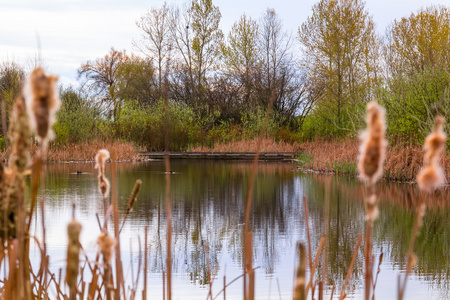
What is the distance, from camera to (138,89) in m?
35.4

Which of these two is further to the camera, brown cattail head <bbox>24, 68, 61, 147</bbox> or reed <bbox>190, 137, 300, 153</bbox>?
reed <bbox>190, 137, 300, 153</bbox>

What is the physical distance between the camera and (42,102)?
0.80m

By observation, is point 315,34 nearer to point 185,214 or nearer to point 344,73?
point 344,73

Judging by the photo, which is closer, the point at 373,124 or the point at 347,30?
the point at 373,124

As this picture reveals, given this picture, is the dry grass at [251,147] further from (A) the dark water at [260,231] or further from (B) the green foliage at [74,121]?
(A) the dark water at [260,231]

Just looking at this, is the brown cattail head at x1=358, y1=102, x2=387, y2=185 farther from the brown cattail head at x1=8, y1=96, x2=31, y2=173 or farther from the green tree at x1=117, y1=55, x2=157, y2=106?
the green tree at x1=117, y1=55, x2=157, y2=106

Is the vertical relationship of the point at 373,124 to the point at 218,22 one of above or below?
below

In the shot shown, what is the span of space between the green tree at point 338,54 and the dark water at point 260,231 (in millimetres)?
13881

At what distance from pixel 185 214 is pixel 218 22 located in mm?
27464

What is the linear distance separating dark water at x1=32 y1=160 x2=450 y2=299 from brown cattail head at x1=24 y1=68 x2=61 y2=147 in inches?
13.2

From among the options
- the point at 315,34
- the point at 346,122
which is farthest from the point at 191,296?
the point at 315,34

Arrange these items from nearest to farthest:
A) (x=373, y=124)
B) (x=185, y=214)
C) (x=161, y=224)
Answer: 1. (x=373, y=124)
2. (x=161, y=224)
3. (x=185, y=214)

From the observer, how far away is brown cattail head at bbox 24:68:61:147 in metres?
0.80

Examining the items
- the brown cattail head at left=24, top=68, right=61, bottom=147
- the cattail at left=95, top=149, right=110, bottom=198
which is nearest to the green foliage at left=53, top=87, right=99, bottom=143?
the cattail at left=95, top=149, right=110, bottom=198
